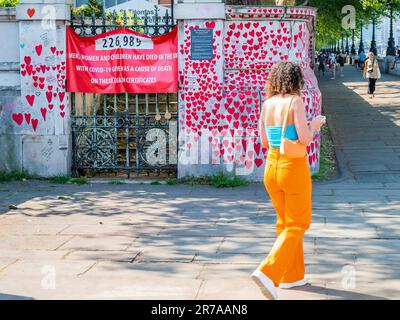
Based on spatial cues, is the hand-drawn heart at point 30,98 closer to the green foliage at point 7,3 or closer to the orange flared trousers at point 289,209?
the green foliage at point 7,3

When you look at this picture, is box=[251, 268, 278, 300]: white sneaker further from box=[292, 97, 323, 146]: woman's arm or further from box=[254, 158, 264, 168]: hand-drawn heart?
box=[254, 158, 264, 168]: hand-drawn heart

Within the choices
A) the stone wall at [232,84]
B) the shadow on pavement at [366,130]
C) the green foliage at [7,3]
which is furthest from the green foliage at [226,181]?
the green foliage at [7,3]

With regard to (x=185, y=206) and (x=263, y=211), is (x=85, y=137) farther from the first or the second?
(x=263, y=211)

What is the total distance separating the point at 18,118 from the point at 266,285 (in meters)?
7.41

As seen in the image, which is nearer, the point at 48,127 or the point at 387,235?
the point at 387,235

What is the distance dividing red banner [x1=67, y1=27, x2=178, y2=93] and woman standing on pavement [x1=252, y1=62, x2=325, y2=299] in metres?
5.80

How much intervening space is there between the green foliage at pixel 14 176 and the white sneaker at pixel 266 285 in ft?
23.5

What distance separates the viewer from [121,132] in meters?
12.7

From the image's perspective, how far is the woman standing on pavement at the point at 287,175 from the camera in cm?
609

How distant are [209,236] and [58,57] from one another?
514 centimetres

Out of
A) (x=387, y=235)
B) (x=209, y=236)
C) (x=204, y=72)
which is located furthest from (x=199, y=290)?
(x=204, y=72)

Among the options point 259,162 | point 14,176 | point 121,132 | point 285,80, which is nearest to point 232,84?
point 259,162

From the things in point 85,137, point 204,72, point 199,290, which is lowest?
point 199,290
